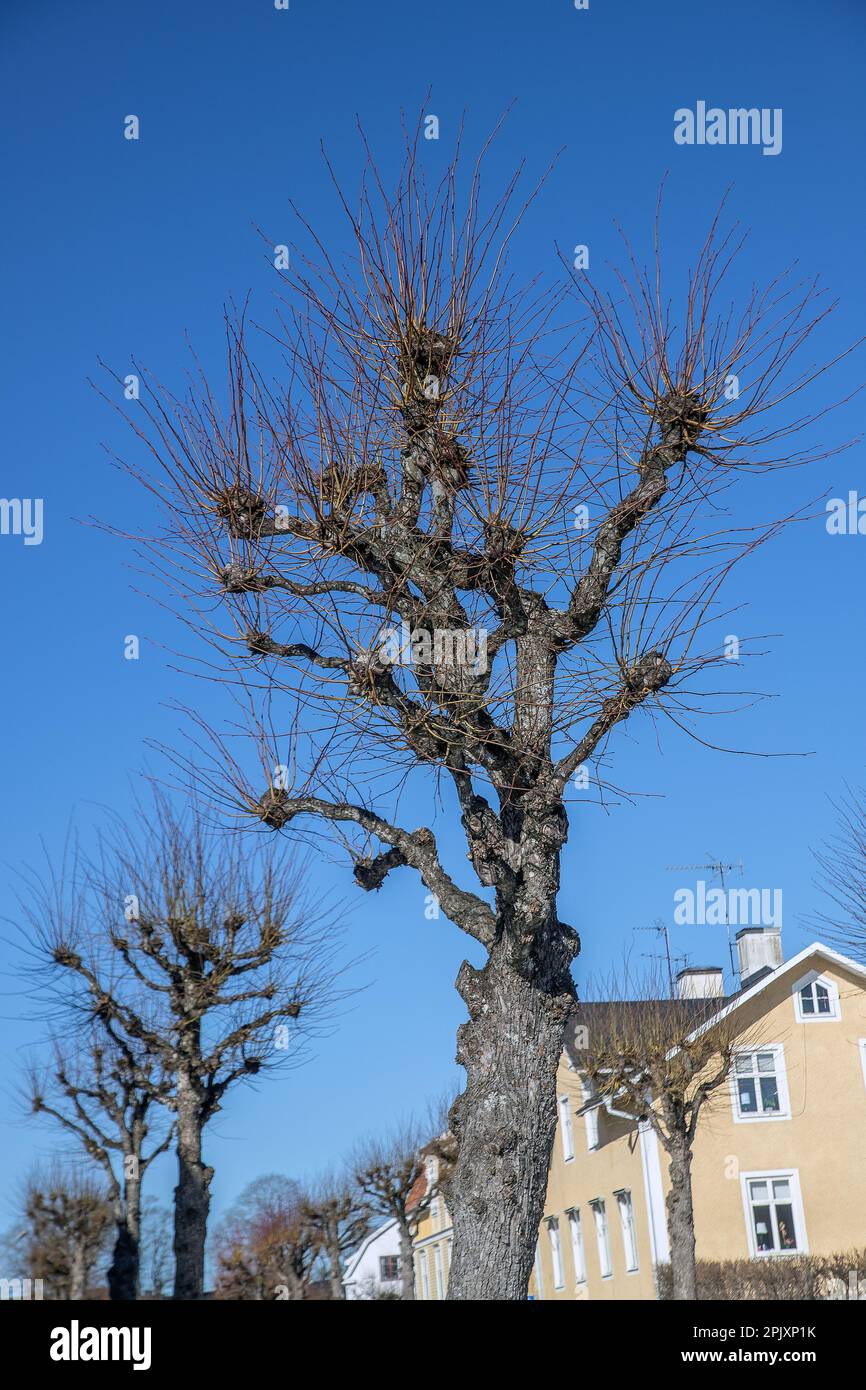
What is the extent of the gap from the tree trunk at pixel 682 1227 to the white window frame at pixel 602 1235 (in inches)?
346

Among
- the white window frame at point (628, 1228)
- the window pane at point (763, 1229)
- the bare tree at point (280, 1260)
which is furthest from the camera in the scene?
the bare tree at point (280, 1260)

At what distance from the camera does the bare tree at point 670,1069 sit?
65.5 feet

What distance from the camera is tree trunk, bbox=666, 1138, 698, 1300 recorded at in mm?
19609

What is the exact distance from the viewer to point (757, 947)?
3247 centimetres

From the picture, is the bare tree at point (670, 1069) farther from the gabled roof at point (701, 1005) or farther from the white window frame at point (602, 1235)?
the white window frame at point (602, 1235)

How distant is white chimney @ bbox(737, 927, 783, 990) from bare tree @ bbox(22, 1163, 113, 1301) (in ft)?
56.3

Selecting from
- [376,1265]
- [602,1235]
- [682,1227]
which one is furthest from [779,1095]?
[376,1265]

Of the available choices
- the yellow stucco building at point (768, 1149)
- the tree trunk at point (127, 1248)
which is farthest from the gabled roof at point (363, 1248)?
the tree trunk at point (127, 1248)

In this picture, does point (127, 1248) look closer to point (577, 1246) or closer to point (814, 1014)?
point (577, 1246)

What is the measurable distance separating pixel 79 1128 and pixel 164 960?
6.16m
